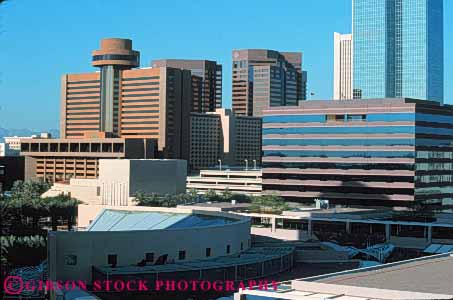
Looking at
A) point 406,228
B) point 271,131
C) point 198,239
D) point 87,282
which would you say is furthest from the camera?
point 271,131

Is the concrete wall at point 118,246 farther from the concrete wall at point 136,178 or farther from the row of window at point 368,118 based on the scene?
the row of window at point 368,118

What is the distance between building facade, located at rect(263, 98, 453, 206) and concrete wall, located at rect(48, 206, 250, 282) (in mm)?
72208

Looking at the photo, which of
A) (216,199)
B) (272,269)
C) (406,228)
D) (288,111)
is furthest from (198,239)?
(288,111)

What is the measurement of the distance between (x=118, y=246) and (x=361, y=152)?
Answer: 3178 inches

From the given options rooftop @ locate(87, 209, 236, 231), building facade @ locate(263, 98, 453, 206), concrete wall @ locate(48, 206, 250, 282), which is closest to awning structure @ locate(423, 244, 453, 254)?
rooftop @ locate(87, 209, 236, 231)

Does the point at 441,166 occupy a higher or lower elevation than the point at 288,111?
lower

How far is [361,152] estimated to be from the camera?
438ft

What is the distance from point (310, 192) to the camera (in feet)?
452

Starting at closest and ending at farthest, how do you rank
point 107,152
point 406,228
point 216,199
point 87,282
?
point 87,282 < point 406,228 < point 216,199 < point 107,152

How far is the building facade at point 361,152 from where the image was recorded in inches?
5108

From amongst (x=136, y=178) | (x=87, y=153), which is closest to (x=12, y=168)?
(x=87, y=153)

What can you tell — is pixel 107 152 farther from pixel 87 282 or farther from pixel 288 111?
pixel 87 282

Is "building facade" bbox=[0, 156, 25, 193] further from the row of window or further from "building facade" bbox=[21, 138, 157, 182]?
the row of window

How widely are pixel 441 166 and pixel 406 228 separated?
126ft
